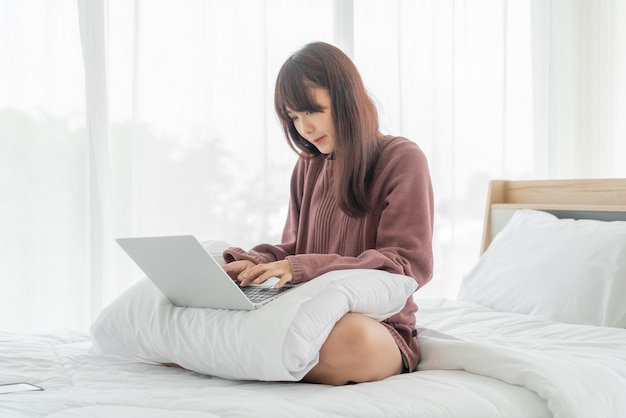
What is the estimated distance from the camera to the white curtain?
2479 millimetres

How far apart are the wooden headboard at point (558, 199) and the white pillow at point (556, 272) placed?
0.32ft

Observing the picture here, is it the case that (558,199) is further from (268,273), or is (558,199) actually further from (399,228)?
(268,273)

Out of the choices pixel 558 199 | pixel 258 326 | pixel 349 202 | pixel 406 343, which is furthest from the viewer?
pixel 558 199

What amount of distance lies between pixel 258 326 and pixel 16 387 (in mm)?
463

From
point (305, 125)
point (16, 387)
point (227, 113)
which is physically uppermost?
point (227, 113)

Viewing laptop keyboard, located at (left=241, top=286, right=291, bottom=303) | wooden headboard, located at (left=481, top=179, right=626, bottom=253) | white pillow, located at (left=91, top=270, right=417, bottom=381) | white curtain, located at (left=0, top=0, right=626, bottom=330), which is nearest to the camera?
white pillow, located at (left=91, top=270, right=417, bottom=381)

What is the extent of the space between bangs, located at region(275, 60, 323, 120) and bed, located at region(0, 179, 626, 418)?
52cm

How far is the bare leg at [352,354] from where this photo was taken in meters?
1.25

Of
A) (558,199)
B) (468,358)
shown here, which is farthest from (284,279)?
(558,199)

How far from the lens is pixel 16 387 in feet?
4.11

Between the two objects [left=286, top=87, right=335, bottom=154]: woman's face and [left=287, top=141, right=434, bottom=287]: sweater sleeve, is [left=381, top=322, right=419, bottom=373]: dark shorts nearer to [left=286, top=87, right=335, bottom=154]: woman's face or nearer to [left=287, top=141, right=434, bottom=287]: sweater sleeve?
[left=287, top=141, right=434, bottom=287]: sweater sleeve

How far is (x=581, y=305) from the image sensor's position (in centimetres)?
193

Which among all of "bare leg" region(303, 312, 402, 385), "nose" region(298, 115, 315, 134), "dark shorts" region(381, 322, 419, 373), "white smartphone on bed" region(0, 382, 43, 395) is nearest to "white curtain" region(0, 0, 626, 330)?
"nose" region(298, 115, 315, 134)

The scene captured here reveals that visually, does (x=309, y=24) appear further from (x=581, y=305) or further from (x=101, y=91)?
(x=581, y=305)
